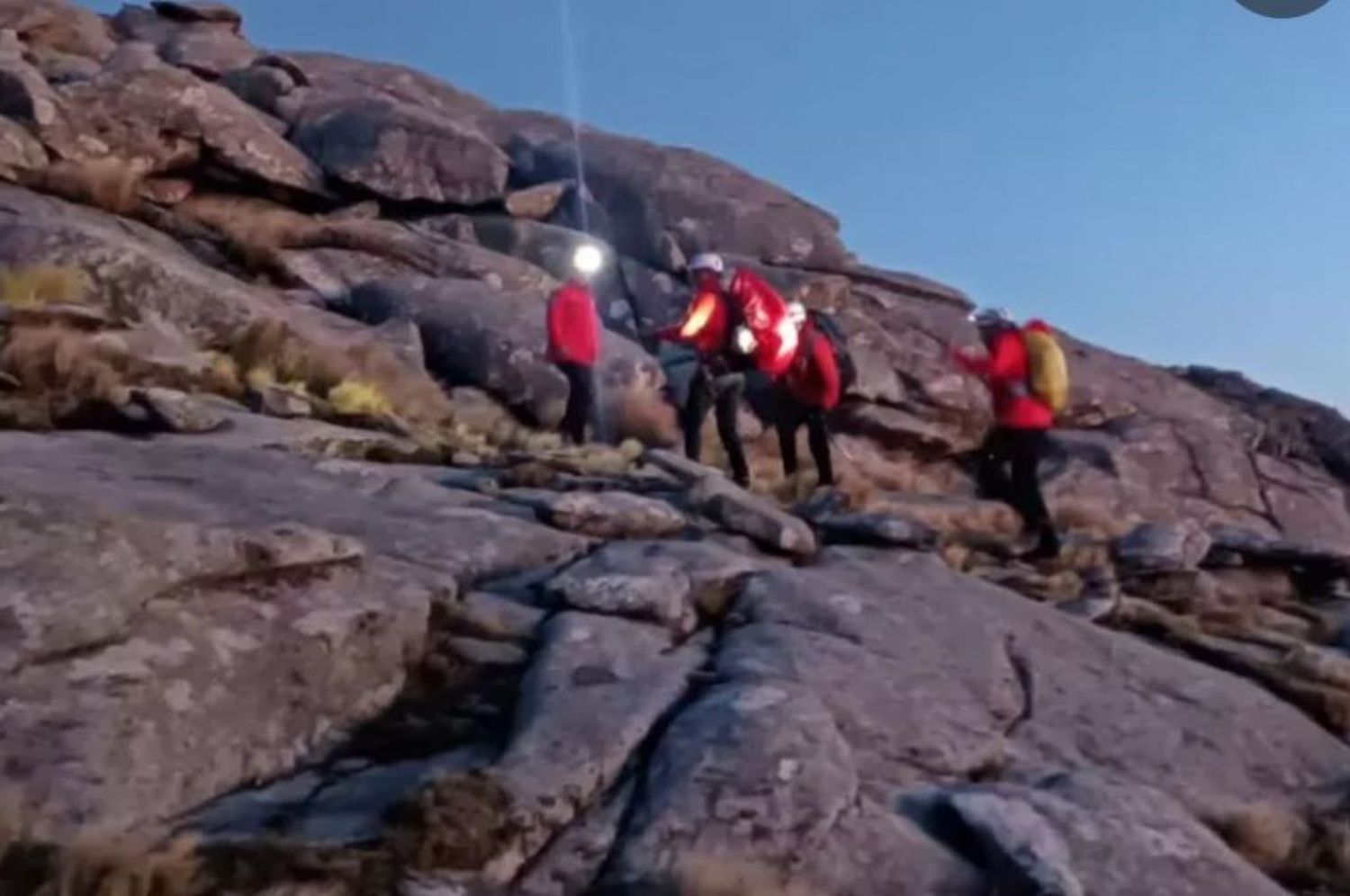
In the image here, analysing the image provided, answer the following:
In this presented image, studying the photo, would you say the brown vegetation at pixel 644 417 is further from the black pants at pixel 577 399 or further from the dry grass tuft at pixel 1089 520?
the dry grass tuft at pixel 1089 520

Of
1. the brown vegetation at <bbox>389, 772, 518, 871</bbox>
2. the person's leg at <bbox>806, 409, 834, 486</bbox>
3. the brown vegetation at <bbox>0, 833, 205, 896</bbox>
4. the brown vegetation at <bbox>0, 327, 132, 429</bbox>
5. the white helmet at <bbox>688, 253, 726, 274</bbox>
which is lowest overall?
the brown vegetation at <bbox>0, 833, 205, 896</bbox>

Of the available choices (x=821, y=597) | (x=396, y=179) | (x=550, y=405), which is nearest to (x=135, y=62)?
(x=396, y=179)

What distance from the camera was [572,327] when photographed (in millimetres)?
18578

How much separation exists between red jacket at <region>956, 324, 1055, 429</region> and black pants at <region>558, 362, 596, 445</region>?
5592 millimetres

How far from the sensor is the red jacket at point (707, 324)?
16016mm

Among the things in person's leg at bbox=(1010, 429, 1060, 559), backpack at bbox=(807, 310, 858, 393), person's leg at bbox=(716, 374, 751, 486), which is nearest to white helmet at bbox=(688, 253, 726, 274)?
person's leg at bbox=(716, 374, 751, 486)

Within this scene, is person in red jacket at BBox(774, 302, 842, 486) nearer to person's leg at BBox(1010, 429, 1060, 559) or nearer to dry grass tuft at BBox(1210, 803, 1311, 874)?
person's leg at BBox(1010, 429, 1060, 559)

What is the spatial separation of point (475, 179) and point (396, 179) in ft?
5.67

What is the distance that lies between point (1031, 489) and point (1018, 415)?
1.00m

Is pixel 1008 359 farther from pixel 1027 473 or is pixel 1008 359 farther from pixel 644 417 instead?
pixel 644 417

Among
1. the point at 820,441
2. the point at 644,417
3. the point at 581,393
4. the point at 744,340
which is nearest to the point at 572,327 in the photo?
the point at 581,393

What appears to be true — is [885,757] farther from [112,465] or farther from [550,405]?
[550,405]

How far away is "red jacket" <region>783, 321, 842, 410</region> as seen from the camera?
55.7 ft

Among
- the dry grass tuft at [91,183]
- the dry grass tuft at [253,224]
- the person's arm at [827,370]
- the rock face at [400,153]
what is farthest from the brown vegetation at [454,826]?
the rock face at [400,153]
